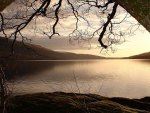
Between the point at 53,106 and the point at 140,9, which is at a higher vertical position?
the point at 140,9

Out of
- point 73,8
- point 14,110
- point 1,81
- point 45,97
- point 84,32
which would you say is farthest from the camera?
point 45,97

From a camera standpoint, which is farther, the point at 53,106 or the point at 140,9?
the point at 53,106

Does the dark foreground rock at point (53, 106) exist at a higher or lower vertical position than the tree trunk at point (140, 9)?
lower

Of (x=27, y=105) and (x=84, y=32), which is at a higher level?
(x=84, y=32)

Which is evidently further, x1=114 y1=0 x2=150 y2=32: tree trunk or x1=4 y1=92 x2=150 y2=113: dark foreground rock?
x1=4 y1=92 x2=150 y2=113: dark foreground rock

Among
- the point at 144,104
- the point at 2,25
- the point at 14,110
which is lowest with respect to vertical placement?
the point at 144,104

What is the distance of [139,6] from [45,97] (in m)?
11.2

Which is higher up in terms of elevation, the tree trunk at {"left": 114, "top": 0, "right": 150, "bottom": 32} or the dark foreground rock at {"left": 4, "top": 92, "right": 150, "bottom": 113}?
the tree trunk at {"left": 114, "top": 0, "right": 150, "bottom": 32}

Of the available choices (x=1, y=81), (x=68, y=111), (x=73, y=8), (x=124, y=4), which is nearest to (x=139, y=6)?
(x=124, y=4)

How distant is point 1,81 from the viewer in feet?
16.2

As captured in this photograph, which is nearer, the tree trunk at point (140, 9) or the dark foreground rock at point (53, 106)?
the tree trunk at point (140, 9)

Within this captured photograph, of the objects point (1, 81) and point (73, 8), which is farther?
point (73, 8)

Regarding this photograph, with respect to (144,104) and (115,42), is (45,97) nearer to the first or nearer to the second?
(115,42)

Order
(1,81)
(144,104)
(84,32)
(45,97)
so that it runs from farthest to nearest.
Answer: (144,104), (45,97), (84,32), (1,81)
